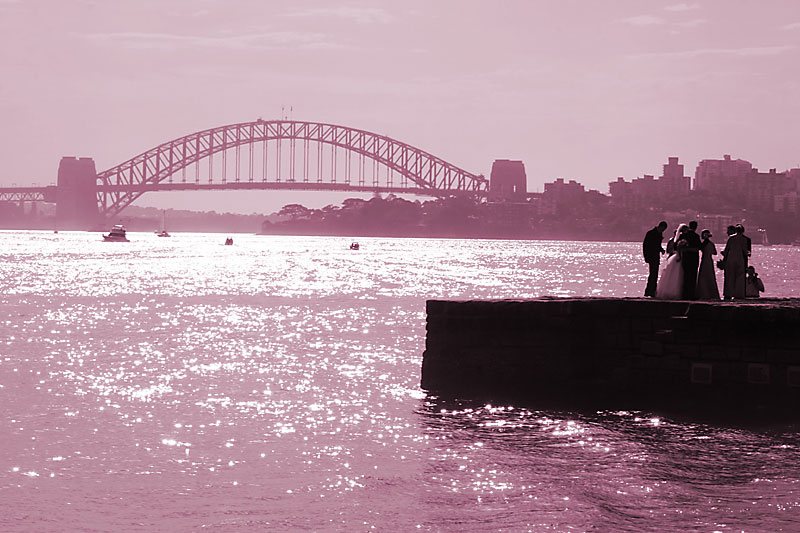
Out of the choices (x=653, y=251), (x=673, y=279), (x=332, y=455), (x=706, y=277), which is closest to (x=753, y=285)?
(x=653, y=251)

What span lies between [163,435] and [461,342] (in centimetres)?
403

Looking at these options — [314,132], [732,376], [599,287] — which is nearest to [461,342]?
[732,376]

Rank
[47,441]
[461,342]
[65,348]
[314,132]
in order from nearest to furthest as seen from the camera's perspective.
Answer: [47,441] → [461,342] → [65,348] → [314,132]

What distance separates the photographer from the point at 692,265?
14398 mm

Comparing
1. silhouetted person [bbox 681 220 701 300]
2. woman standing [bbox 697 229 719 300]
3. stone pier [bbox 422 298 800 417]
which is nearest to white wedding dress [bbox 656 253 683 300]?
silhouetted person [bbox 681 220 701 300]

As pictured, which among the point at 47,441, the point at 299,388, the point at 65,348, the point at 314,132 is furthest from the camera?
the point at 314,132

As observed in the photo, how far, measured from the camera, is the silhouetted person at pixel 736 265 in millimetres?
15961

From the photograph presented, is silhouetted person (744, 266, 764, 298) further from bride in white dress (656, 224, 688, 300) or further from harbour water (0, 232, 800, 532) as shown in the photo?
harbour water (0, 232, 800, 532)

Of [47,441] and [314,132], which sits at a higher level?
[314,132]

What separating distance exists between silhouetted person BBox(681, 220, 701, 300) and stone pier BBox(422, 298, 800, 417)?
1934 millimetres

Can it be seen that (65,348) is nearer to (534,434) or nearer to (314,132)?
(534,434)

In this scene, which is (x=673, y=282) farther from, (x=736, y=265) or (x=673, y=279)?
(x=736, y=265)

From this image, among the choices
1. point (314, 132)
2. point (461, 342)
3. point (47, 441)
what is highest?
point (314, 132)

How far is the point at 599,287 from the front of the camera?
49812 mm
